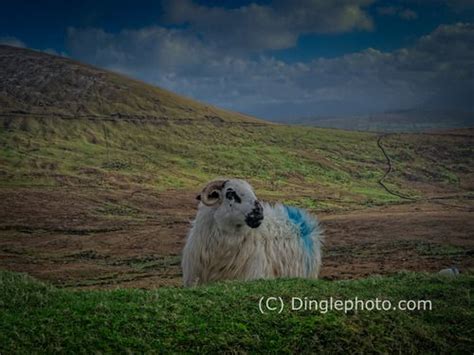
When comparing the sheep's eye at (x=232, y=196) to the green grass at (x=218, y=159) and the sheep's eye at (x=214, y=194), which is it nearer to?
the sheep's eye at (x=214, y=194)

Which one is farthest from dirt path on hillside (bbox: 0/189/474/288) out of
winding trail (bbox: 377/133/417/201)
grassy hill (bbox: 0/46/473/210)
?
winding trail (bbox: 377/133/417/201)

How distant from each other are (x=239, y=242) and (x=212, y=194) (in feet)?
5.21

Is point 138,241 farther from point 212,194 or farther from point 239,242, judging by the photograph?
point 239,242

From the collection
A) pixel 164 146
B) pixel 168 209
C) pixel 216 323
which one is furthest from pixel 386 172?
pixel 216 323

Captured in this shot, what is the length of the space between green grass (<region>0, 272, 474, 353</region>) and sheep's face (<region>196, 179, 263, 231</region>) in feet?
11.9

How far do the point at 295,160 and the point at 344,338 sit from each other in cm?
6451

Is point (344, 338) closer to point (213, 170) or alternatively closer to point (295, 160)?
point (213, 170)

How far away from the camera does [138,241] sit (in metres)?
30.1

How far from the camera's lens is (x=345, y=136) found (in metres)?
89.5

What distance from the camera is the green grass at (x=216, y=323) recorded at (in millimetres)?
6898

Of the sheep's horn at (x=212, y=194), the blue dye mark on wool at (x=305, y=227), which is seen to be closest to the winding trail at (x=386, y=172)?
the blue dye mark on wool at (x=305, y=227)

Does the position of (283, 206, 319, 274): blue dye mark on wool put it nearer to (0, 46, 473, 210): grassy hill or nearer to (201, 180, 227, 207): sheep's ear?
(201, 180, 227, 207): sheep's ear

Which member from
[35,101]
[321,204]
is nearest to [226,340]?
[321,204]

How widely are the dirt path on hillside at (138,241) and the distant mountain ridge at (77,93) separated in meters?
39.2
